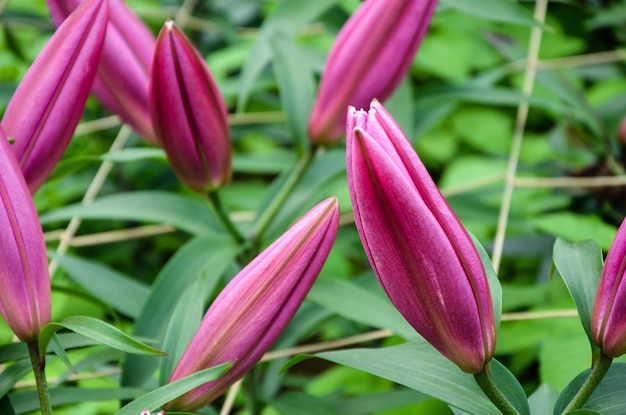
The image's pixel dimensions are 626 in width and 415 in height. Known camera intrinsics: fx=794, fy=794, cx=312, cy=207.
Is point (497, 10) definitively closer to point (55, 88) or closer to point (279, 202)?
point (279, 202)

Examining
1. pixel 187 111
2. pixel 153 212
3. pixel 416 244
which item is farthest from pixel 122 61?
pixel 416 244

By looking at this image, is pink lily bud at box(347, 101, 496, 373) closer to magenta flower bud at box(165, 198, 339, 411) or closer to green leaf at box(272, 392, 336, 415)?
magenta flower bud at box(165, 198, 339, 411)

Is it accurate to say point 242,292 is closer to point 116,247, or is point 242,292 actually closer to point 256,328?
point 256,328

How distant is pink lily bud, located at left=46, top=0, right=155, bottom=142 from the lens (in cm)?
51

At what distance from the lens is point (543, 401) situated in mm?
413

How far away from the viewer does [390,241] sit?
1.03 feet

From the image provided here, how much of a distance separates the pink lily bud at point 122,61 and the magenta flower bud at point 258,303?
211 millimetres

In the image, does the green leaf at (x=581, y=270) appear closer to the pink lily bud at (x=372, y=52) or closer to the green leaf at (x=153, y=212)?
the pink lily bud at (x=372, y=52)

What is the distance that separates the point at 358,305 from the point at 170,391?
0.25m

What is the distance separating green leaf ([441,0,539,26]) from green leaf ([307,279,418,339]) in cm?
25

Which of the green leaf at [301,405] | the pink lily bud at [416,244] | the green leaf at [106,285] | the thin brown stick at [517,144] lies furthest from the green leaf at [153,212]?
the pink lily bud at [416,244]

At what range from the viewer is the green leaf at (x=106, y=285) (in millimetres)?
644

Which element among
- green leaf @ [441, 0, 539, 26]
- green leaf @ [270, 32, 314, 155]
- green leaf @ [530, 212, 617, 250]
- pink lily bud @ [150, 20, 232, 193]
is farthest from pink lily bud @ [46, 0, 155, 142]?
green leaf @ [530, 212, 617, 250]

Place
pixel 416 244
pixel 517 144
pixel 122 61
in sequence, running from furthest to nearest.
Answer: pixel 517 144
pixel 122 61
pixel 416 244
